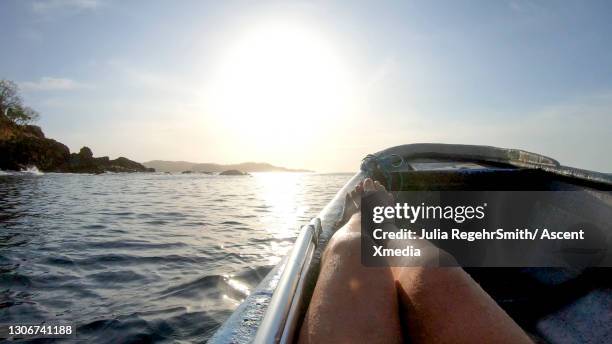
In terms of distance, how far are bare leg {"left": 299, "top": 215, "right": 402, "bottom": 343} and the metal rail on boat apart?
0.23 feet

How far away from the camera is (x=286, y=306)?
1.15 m

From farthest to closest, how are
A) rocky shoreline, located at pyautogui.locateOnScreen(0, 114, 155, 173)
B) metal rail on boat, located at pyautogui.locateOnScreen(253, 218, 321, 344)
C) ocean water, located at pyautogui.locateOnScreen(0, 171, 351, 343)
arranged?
1. rocky shoreline, located at pyautogui.locateOnScreen(0, 114, 155, 173)
2. ocean water, located at pyautogui.locateOnScreen(0, 171, 351, 343)
3. metal rail on boat, located at pyautogui.locateOnScreen(253, 218, 321, 344)

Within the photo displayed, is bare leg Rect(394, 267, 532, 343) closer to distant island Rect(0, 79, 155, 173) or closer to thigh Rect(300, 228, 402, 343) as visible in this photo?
thigh Rect(300, 228, 402, 343)

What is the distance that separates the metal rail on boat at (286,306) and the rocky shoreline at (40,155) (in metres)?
60.6

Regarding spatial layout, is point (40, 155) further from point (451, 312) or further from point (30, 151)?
point (451, 312)

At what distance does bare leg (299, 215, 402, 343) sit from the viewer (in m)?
1.08

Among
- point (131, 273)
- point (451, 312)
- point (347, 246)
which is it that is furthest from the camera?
point (131, 273)

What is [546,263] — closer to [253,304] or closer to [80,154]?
[253,304]

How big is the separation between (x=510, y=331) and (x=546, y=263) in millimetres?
1603

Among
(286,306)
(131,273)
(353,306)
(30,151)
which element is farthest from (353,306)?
(30,151)

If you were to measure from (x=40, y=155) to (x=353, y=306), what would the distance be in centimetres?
6700

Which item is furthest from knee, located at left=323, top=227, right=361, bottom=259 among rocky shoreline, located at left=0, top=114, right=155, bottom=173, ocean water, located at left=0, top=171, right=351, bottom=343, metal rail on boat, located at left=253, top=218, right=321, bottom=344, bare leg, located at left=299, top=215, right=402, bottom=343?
rocky shoreline, located at left=0, top=114, right=155, bottom=173

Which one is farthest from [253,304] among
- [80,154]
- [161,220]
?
[80,154]

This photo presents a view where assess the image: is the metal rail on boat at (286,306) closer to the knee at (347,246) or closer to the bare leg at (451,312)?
the knee at (347,246)
